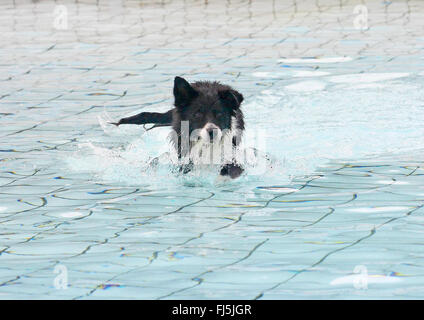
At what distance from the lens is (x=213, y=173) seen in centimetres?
750

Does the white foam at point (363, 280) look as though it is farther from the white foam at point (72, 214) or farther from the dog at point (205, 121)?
the dog at point (205, 121)

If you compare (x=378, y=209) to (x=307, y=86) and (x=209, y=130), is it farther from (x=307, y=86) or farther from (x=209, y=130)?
(x=307, y=86)

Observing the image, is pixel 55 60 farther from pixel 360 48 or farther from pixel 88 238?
pixel 88 238

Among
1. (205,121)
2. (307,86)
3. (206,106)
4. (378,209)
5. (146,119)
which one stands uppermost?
(206,106)

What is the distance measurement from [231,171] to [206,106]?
536mm

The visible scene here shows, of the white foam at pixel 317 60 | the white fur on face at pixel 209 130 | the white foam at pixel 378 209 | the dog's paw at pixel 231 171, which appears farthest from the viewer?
the white foam at pixel 317 60

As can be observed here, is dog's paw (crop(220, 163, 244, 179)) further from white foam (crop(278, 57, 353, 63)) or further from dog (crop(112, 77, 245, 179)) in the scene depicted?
white foam (crop(278, 57, 353, 63))

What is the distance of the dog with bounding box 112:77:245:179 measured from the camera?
7.24 metres

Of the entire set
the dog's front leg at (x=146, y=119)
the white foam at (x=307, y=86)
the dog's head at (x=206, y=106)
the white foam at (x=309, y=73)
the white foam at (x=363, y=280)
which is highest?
the dog's head at (x=206, y=106)

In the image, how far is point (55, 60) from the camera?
42.2 ft

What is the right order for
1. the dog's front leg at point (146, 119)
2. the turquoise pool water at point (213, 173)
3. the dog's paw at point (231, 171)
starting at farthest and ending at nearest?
the dog's front leg at point (146, 119) < the dog's paw at point (231, 171) < the turquoise pool water at point (213, 173)

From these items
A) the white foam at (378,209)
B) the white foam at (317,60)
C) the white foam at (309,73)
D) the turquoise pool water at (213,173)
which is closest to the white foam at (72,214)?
the turquoise pool water at (213,173)

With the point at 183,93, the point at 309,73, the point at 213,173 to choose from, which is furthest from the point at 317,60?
the point at 183,93

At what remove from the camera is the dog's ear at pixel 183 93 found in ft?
23.7
